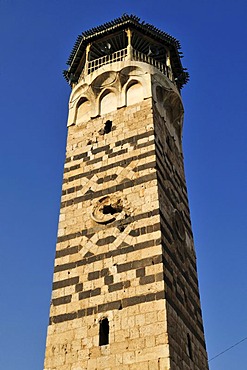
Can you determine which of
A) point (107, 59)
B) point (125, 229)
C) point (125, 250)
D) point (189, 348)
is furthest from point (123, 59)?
point (189, 348)

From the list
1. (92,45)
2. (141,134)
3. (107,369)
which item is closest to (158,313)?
(107,369)

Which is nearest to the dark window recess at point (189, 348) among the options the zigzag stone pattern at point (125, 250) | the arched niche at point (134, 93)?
the zigzag stone pattern at point (125, 250)

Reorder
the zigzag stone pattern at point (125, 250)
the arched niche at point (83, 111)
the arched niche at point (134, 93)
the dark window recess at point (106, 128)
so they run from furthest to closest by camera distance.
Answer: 1. the arched niche at point (83, 111)
2. the arched niche at point (134, 93)
3. the dark window recess at point (106, 128)
4. the zigzag stone pattern at point (125, 250)

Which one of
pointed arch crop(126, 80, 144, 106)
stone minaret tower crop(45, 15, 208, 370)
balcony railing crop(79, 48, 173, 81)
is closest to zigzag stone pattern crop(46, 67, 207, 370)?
stone minaret tower crop(45, 15, 208, 370)

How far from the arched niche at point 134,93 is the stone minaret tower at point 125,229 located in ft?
0.10

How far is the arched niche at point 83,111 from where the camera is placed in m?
13.5

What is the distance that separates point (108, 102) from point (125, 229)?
4.60m

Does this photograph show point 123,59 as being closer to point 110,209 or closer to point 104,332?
point 110,209

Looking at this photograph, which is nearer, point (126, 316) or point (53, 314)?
point (126, 316)

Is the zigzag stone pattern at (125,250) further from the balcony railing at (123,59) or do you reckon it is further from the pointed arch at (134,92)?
the balcony railing at (123,59)

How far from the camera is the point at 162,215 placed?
10.3 meters

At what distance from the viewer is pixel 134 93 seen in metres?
13.2

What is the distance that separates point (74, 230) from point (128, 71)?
17.1ft

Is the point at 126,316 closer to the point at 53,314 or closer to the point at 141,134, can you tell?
the point at 53,314
